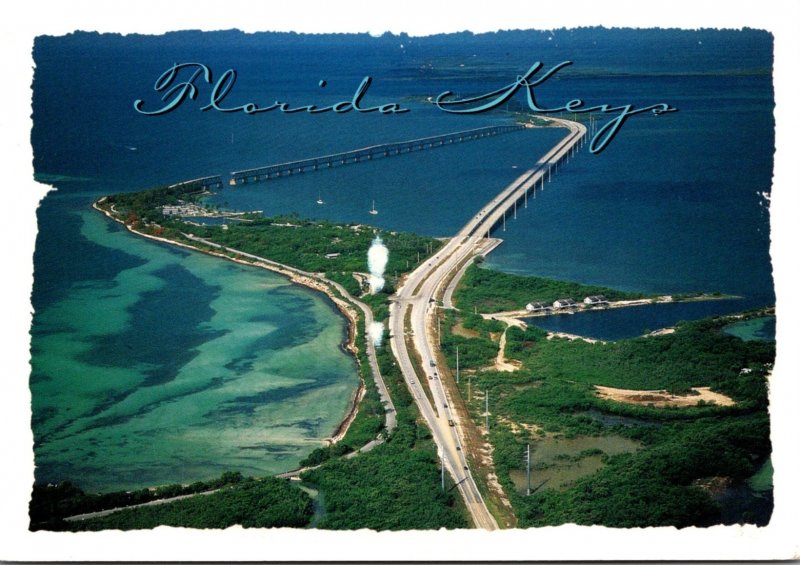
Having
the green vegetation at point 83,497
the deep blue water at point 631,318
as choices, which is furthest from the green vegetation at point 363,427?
the deep blue water at point 631,318

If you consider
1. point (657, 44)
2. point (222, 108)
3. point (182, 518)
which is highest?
point (657, 44)

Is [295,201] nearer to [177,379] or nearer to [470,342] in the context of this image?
[470,342]

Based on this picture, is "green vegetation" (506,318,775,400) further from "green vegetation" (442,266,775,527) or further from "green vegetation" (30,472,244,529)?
"green vegetation" (30,472,244,529)

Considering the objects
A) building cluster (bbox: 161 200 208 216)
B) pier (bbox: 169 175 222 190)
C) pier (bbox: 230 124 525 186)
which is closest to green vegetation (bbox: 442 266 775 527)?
pier (bbox: 230 124 525 186)

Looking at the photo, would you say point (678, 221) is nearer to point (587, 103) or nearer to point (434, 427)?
point (587, 103)

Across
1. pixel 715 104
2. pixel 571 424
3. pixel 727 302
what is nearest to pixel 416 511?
pixel 571 424

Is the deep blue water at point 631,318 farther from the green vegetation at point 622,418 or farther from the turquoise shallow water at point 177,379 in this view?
the turquoise shallow water at point 177,379
